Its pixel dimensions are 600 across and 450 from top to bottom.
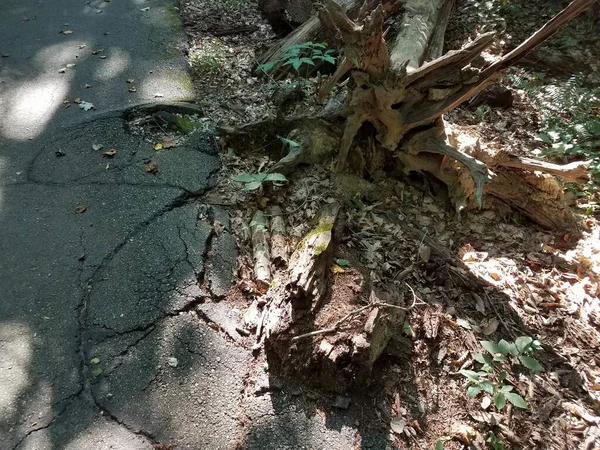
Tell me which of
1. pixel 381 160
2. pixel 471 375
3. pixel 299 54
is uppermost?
pixel 299 54

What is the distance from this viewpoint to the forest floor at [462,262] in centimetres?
267

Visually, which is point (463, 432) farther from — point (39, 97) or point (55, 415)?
point (39, 97)

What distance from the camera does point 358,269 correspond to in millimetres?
3225

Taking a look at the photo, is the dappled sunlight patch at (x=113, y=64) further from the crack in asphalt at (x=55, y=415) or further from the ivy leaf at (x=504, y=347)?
the ivy leaf at (x=504, y=347)

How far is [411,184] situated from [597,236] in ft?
5.26

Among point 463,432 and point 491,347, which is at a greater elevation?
point 491,347

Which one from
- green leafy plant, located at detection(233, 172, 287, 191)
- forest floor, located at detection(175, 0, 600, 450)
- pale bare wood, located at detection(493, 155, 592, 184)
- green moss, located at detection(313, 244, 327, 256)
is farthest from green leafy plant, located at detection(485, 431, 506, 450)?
green leafy plant, located at detection(233, 172, 287, 191)

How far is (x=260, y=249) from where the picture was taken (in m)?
3.36

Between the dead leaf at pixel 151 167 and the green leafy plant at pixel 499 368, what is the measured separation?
9.31 feet

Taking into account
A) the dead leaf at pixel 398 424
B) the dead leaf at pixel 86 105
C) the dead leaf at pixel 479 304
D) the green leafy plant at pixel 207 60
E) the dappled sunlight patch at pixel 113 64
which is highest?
the green leafy plant at pixel 207 60

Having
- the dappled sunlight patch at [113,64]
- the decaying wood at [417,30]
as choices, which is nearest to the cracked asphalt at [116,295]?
the dappled sunlight patch at [113,64]

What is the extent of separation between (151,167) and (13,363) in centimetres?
187

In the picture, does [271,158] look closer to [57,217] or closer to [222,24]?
[57,217]

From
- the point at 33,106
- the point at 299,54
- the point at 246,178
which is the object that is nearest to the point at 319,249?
the point at 246,178
